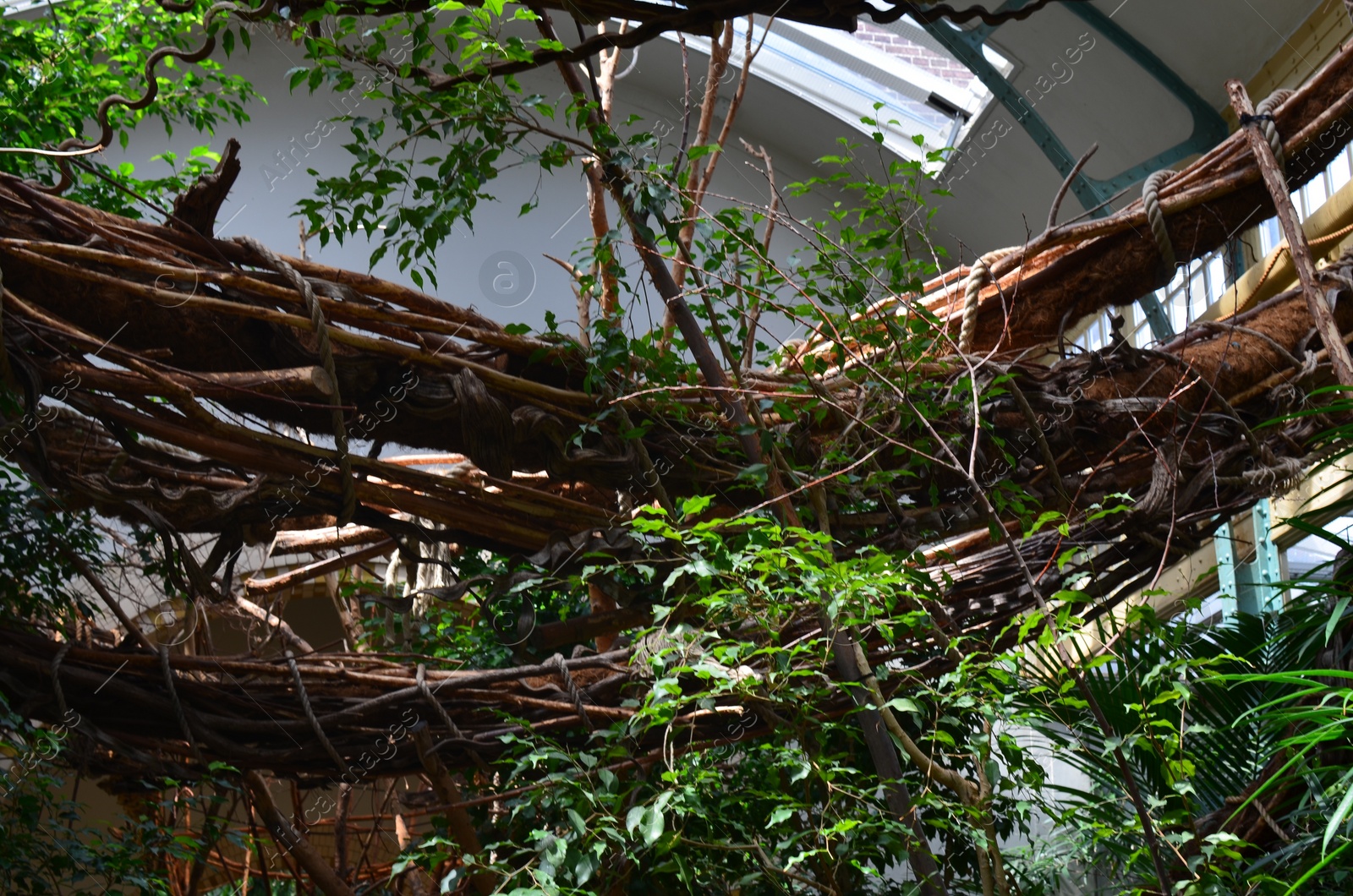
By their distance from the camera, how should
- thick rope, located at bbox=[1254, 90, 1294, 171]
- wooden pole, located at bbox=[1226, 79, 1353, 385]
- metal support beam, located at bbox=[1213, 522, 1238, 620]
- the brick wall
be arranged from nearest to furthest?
wooden pole, located at bbox=[1226, 79, 1353, 385] < thick rope, located at bbox=[1254, 90, 1294, 171] < metal support beam, located at bbox=[1213, 522, 1238, 620] < the brick wall

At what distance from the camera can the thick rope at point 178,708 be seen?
2139mm

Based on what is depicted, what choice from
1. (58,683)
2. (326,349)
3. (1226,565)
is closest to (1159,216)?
(1226,565)

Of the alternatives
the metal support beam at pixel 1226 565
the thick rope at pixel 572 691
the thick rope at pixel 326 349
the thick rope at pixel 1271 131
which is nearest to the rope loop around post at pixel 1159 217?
the thick rope at pixel 1271 131

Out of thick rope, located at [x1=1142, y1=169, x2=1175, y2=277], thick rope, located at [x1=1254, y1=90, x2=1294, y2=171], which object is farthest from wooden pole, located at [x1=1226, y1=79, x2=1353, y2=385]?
thick rope, located at [x1=1142, y1=169, x2=1175, y2=277]

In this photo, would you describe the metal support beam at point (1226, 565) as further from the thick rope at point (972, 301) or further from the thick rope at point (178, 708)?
the thick rope at point (178, 708)

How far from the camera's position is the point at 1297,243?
202 cm

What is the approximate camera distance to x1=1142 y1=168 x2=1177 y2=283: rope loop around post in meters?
2.55

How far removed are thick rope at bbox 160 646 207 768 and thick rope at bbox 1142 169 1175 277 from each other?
228cm

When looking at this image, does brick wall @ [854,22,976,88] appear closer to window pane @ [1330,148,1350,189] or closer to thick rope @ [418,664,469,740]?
window pane @ [1330,148,1350,189]

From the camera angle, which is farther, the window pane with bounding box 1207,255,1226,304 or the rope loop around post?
the window pane with bounding box 1207,255,1226,304

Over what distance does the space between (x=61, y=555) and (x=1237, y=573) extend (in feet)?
10.9

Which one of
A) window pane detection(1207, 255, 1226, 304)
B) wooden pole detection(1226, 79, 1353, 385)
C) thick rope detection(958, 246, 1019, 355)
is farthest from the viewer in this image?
window pane detection(1207, 255, 1226, 304)

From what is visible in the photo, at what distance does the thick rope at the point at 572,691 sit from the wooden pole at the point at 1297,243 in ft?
4.80

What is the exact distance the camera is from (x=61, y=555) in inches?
98.9
